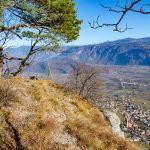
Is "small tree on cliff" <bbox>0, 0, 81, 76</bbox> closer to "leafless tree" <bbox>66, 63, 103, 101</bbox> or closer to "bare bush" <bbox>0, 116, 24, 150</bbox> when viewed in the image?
"bare bush" <bbox>0, 116, 24, 150</bbox>

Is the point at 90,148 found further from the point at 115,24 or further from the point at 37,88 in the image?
the point at 115,24

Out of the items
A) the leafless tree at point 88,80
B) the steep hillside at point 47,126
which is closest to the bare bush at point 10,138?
the steep hillside at point 47,126

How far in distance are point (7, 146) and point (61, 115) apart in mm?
6123

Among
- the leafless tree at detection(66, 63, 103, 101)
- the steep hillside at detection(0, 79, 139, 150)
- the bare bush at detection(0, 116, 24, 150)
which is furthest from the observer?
the leafless tree at detection(66, 63, 103, 101)

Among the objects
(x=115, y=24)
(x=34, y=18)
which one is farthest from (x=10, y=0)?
(x=115, y=24)

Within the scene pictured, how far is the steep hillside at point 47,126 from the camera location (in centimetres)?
1662

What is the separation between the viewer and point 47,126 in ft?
59.3

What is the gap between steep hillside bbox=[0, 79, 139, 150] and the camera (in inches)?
655

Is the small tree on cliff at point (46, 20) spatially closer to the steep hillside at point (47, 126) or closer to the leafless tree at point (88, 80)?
the steep hillside at point (47, 126)

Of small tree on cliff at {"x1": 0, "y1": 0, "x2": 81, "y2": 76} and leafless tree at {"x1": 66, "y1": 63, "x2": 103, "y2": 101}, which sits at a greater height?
small tree on cliff at {"x1": 0, "y1": 0, "x2": 81, "y2": 76}

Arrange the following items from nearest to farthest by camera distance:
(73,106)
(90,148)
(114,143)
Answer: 1. (90,148)
2. (114,143)
3. (73,106)

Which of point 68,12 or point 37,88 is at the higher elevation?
point 68,12

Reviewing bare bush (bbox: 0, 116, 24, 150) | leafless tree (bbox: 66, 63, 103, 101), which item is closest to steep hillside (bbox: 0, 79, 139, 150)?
bare bush (bbox: 0, 116, 24, 150)

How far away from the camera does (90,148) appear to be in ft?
56.3
